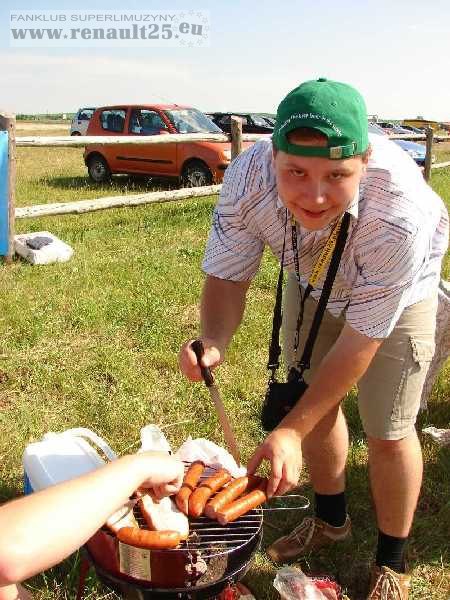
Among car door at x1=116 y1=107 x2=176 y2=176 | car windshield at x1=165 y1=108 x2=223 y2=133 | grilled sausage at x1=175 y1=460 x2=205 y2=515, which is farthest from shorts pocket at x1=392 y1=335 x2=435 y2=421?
car door at x1=116 y1=107 x2=176 y2=176

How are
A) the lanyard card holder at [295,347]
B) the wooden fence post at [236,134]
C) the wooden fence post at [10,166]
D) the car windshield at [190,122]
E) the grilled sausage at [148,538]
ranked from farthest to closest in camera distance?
the car windshield at [190,122], the wooden fence post at [236,134], the wooden fence post at [10,166], the lanyard card holder at [295,347], the grilled sausage at [148,538]

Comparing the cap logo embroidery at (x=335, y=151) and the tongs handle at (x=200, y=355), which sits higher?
the cap logo embroidery at (x=335, y=151)

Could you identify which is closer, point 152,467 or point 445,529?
point 152,467

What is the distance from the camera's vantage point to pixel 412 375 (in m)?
2.41

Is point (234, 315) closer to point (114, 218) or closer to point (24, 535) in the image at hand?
point (24, 535)

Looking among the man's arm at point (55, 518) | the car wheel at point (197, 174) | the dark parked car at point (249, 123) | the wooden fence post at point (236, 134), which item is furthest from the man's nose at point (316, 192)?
the dark parked car at point (249, 123)

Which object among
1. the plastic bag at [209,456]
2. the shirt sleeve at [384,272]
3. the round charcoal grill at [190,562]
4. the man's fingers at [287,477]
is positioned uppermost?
the shirt sleeve at [384,272]

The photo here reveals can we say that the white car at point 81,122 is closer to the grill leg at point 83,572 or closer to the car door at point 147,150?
the car door at point 147,150

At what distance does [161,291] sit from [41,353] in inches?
61.6

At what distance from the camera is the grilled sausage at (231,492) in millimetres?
2066

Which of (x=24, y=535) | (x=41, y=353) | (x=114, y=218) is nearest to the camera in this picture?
(x=24, y=535)

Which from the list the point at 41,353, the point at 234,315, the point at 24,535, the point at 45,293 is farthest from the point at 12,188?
the point at 24,535

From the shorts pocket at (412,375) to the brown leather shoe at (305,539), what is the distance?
2.71 feet

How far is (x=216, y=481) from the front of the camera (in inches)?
87.0
